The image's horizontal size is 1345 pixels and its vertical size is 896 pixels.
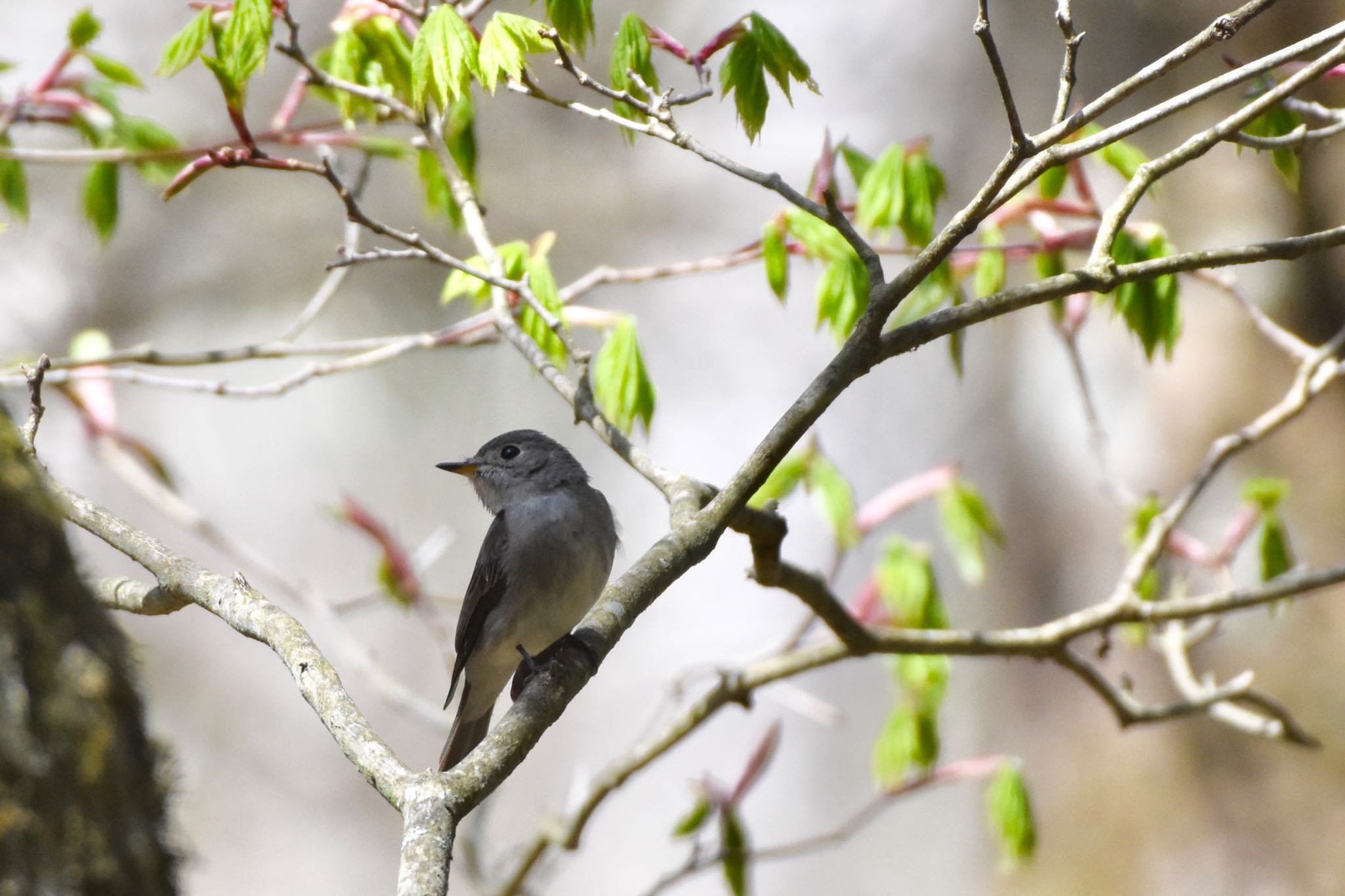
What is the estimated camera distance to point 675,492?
256 cm

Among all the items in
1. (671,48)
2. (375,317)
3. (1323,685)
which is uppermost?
(375,317)

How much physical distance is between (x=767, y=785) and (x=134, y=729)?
8.14 meters

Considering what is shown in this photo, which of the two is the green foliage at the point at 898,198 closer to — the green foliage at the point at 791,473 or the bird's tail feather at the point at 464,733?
the green foliage at the point at 791,473

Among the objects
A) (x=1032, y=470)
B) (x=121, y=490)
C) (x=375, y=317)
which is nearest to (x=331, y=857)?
(x=121, y=490)

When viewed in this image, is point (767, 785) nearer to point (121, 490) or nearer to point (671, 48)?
point (121, 490)

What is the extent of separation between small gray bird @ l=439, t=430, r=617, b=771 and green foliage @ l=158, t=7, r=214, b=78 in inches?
67.4

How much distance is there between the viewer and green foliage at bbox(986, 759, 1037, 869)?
3.59 metres

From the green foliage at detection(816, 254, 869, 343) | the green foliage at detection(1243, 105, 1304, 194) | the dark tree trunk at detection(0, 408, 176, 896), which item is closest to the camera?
the dark tree trunk at detection(0, 408, 176, 896)

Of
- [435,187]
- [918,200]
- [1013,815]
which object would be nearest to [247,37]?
[435,187]

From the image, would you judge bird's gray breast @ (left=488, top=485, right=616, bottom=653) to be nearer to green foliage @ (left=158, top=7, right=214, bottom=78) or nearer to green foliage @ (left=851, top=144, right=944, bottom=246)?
green foliage @ (left=851, top=144, right=944, bottom=246)

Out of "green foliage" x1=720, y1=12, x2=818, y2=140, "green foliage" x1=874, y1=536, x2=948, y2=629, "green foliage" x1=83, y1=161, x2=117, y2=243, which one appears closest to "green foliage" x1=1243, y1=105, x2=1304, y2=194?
"green foliage" x1=720, y1=12, x2=818, y2=140

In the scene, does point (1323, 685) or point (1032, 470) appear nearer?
point (1323, 685)

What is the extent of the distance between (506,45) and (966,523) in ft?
6.85

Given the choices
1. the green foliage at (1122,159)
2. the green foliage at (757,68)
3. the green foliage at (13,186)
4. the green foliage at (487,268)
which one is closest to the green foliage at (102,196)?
the green foliage at (13,186)
